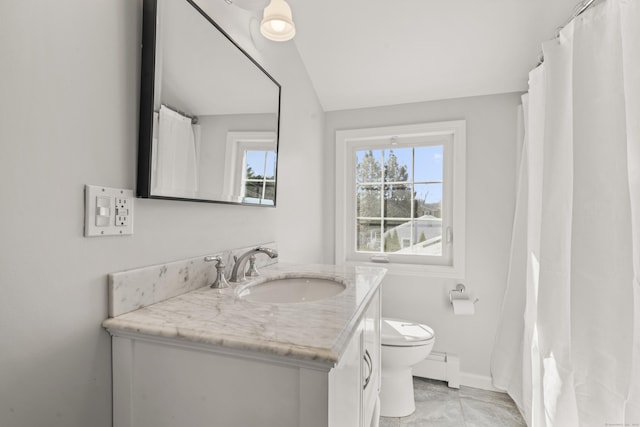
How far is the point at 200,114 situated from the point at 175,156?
203mm

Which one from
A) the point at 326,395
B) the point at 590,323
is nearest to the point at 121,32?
the point at 326,395

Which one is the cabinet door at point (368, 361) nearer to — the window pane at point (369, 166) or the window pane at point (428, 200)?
the window pane at point (428, 200)

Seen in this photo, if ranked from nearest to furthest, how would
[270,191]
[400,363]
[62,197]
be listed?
[62,197], [270,191], [400,363]

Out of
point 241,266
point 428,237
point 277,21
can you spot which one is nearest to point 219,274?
point 241,266

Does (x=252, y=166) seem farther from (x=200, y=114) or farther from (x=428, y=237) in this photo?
(x=428, y=237)

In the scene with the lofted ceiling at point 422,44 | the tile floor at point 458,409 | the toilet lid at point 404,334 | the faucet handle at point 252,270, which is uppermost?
the lofted ceiling at point 422,44

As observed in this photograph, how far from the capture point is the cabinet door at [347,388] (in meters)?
0.65

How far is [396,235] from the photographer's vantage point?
2336 mm

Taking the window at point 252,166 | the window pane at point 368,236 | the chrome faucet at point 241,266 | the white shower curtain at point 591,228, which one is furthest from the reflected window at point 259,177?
the white shower curtain at point 591,228

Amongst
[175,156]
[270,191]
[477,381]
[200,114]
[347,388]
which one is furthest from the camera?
[477,381]

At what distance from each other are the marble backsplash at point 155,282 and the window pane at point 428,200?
158 centimetres

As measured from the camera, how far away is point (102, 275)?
2.46 feet

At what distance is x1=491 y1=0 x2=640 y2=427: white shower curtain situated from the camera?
0.91 meters

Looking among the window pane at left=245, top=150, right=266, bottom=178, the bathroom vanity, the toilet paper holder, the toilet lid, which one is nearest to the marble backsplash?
the bathroom vanity
